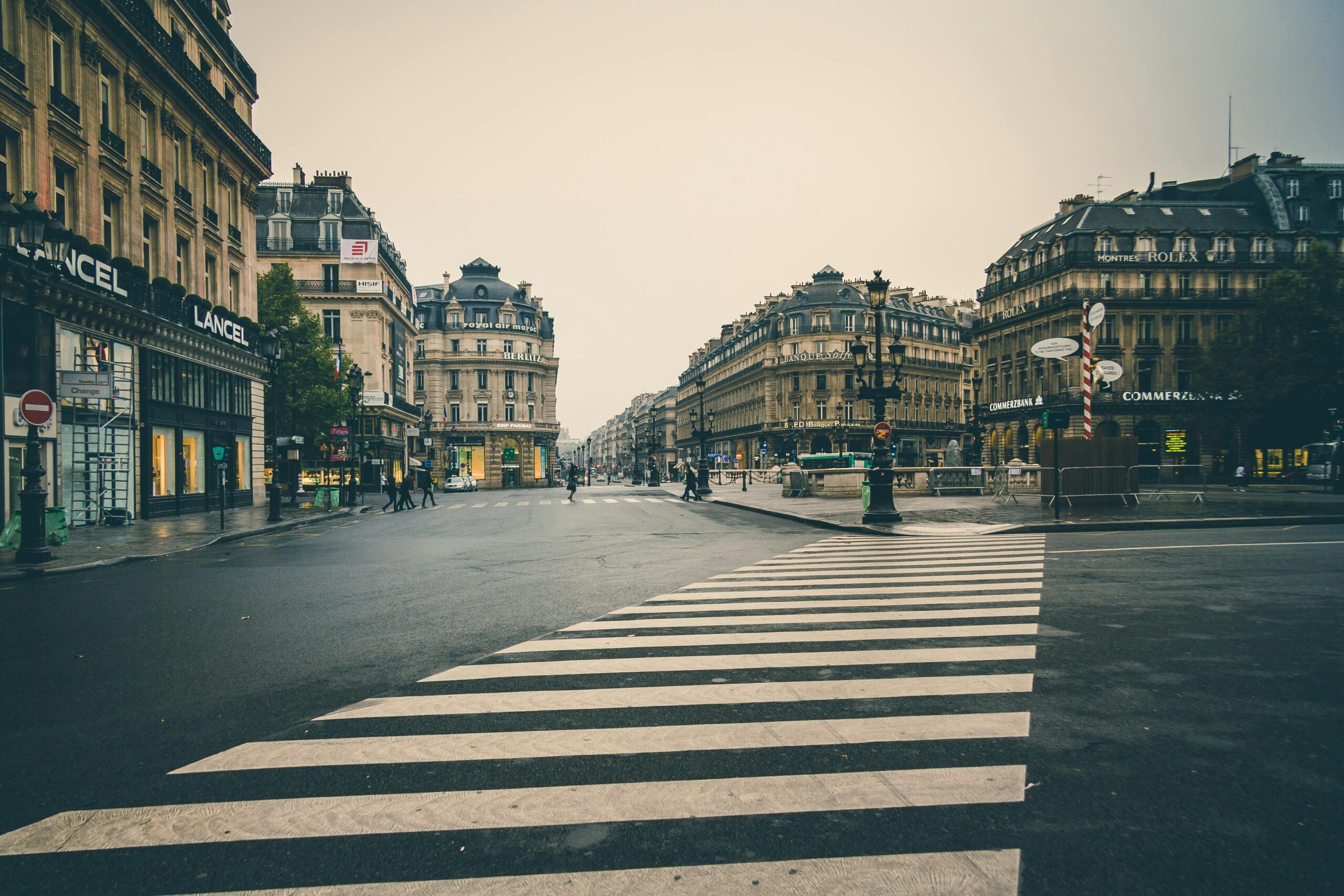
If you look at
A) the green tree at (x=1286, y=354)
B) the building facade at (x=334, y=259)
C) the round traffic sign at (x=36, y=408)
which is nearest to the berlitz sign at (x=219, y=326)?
the round traffic sign at (x=36, y=408)

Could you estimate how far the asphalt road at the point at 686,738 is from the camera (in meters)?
2.89

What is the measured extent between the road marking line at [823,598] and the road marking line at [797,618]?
47 centimetres

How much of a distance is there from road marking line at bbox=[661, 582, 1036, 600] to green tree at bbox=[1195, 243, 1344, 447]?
4232cm

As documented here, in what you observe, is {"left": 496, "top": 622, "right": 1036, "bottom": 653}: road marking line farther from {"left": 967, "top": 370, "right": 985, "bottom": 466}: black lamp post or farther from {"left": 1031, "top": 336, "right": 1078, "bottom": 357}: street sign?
{"left": 967, "top": 370, "right": 985, "bottom": 466}: black lamp post

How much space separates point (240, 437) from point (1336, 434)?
46.6 meters

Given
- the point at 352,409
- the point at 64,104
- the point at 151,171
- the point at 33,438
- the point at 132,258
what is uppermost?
the point at 64,104

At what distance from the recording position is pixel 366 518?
87.3 feet

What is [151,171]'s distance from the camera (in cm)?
2441

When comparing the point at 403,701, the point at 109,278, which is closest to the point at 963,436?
the point at 109,278

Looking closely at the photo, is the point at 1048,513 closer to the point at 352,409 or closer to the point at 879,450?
the point at 879,450

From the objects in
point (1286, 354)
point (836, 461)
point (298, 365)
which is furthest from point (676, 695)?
point (1286, 354)

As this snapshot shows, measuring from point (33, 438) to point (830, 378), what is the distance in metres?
72.8

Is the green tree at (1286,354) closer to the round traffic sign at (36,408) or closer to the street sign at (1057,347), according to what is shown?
the street sign at (1057,347)

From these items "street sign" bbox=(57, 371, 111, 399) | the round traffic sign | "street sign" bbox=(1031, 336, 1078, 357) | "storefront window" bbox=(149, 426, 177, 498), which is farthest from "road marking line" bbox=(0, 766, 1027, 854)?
"storefront window" bbox=(149, 426, 177, 498)
